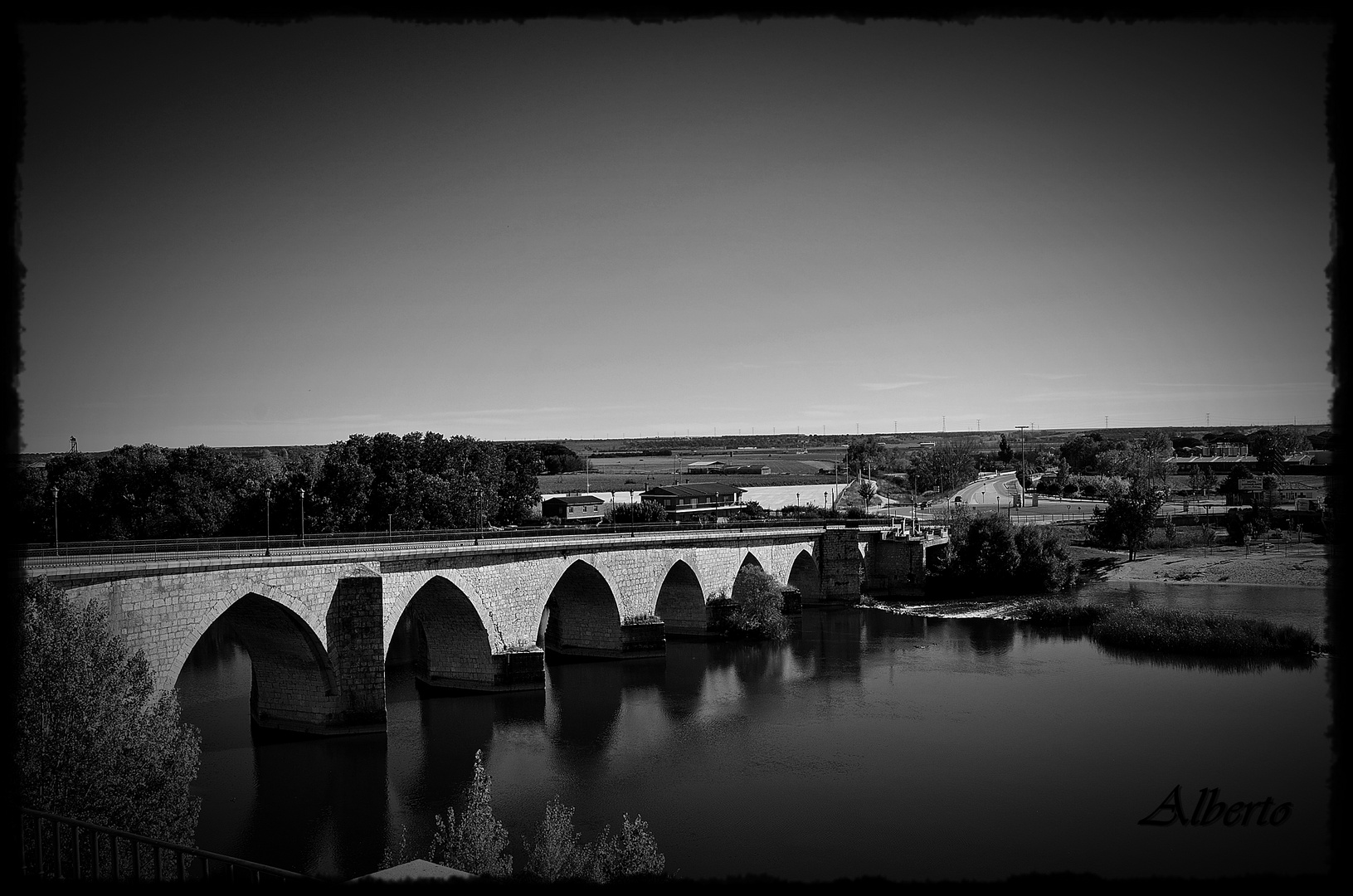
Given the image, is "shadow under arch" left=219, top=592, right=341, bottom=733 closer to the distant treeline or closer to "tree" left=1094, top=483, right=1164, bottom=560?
the distant treeline

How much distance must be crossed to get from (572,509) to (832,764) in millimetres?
33609

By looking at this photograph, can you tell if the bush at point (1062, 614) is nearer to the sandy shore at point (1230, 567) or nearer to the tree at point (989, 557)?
the tree at point (989, 557)

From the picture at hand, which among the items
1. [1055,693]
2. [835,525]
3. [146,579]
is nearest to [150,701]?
[146,579]

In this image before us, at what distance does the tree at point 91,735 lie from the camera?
13.1 meters

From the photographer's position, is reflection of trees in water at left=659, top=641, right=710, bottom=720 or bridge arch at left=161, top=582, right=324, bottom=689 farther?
reflection of trees in water at left=659, top=641, right=710, bottom=720

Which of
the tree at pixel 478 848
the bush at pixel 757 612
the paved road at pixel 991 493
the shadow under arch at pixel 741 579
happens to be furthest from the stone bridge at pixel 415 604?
the paved road at pixel 991 493

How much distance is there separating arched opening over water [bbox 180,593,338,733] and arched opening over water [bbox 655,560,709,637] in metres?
15.1

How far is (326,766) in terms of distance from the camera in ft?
65.6

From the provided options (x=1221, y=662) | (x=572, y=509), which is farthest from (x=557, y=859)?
(x=572, y=509)

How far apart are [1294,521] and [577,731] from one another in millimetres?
39336

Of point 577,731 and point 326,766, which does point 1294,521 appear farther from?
point 326,766

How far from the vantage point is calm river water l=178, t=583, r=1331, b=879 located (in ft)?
52.5

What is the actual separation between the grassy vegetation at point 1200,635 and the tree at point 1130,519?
1399cm

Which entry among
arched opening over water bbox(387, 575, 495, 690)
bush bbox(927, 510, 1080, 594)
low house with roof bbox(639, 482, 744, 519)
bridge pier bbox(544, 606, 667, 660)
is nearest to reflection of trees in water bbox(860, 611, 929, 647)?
bush bbox(927, 510, 1080, 594)
